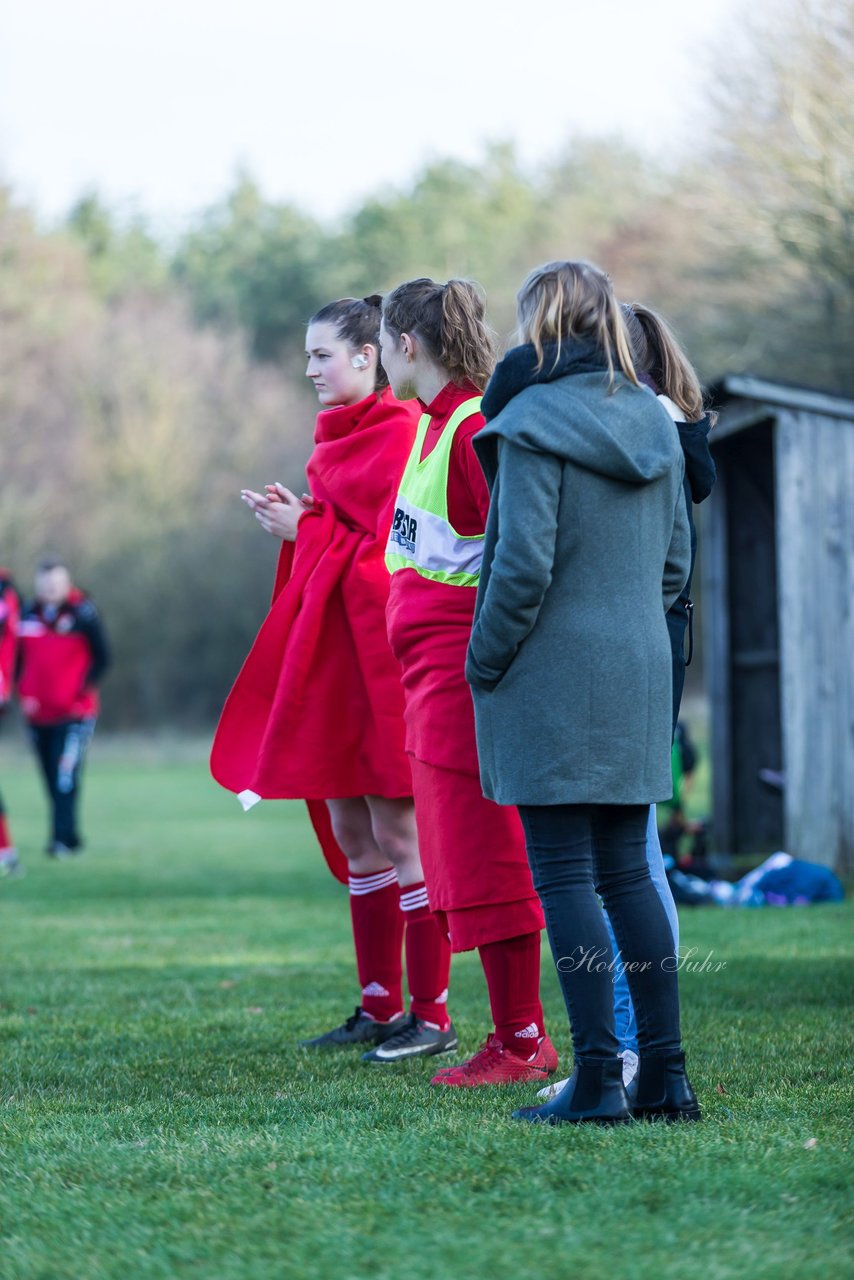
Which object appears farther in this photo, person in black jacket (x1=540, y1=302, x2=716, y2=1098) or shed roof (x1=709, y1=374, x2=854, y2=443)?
shed roof (x1=709, y1=374, x2=854, y2=443)

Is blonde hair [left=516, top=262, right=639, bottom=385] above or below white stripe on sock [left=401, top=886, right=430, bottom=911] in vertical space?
above

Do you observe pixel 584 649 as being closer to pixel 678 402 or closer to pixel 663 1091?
pixel 678 402

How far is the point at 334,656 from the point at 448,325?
43.5 inches

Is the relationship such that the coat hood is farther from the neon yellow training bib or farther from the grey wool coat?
the neon yellow training bib

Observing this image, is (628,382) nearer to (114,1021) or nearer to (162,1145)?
(162,1145)

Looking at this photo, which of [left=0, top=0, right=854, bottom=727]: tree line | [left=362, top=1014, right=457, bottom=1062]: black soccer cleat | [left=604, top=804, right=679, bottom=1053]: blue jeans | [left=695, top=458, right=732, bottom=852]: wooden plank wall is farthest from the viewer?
[left=0, top=0, right=854, bottom=727]: tree line

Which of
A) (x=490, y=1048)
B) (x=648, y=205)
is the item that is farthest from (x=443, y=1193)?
(x=648, y=205)

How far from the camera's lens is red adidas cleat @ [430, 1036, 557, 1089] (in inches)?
154

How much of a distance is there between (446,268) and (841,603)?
34778mm

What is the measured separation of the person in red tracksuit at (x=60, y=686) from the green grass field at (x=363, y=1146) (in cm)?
587

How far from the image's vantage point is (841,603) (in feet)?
32.3

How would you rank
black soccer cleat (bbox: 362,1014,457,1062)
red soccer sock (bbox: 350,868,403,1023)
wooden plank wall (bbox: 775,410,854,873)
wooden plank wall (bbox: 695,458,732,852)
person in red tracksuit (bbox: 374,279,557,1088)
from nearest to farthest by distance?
person in red tracksuit (bbox: 374,279,557,1088) → black soccer cleat (bbox: 362,1014,457,1062) → red soccer sock (bbox: 350,868,403,1023) → wooden plank wall (bbox: 775,410,854,873) → wooden plank wall (bbox: 695,458,732,852)

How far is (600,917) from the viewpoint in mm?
3344

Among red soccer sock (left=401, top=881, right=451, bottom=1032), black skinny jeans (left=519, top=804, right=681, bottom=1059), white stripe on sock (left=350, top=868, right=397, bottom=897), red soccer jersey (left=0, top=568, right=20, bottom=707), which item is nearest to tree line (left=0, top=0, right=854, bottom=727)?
red soccer jersey (left=0, top=568, right=20, bottom=707)
